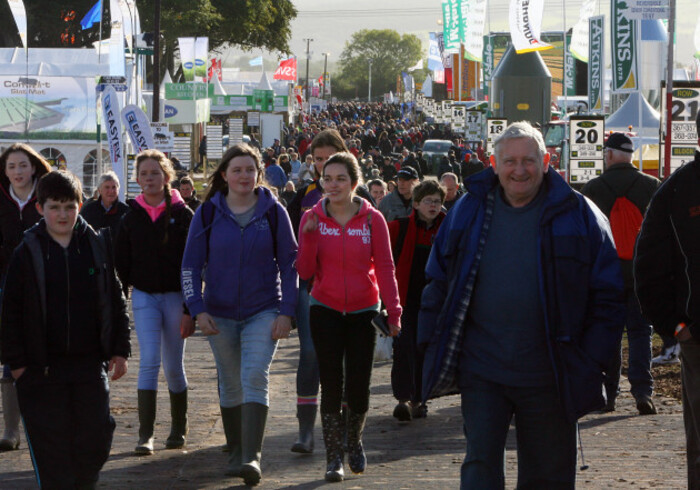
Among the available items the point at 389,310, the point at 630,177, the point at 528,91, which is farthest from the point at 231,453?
the point at 528,91

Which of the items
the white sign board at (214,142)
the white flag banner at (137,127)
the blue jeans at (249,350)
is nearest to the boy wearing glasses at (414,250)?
the blue jeans at (249,350)

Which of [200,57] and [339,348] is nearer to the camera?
[339,348]

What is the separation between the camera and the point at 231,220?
22.5 feet

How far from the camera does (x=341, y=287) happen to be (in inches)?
271

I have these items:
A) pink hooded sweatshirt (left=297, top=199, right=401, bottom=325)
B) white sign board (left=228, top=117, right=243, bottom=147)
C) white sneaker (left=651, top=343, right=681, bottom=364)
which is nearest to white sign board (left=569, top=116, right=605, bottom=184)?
white sneaker (left=651, top=343, right=681, bottom=364)

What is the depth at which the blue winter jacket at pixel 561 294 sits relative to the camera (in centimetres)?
471

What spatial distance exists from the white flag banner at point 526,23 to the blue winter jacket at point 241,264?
31072 millimetres

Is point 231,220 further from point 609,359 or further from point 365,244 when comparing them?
point 609,359

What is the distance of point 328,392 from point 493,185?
2345 millimetres

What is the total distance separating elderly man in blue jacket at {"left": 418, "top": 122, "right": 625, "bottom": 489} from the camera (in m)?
4.73

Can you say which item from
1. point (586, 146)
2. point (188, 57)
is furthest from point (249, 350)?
point (188, 57)

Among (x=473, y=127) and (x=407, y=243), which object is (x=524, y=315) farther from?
(x=473, y=127)

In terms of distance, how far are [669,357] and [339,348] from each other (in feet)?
18.3

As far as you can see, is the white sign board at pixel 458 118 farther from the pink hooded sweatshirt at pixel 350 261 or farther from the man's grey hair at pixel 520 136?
the man's grey hair at pixel 520 136
